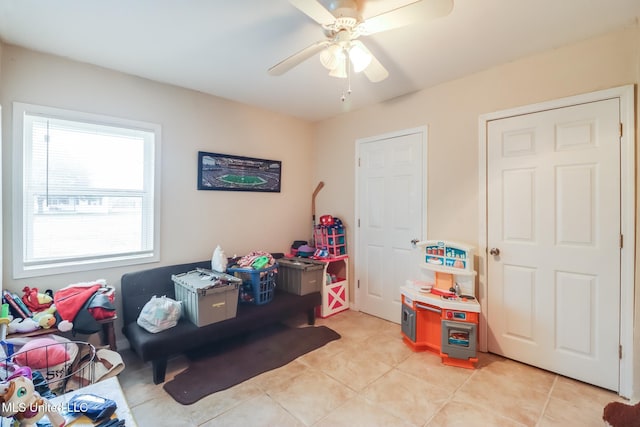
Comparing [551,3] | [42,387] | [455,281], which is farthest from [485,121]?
[42,387]

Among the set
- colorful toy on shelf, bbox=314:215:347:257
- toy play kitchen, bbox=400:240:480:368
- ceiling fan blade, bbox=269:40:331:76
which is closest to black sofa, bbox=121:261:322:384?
colorful toy on shelf, bbox=314:215:347:257

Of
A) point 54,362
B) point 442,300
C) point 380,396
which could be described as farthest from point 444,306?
point 54,362

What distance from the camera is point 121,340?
8.65 ft

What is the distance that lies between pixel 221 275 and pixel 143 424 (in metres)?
1.19

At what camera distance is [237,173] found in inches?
134

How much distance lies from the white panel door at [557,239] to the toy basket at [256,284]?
205 centimetres

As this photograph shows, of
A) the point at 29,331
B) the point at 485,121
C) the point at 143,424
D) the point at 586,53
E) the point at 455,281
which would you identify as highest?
the point at 586,53

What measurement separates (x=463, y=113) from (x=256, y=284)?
101 inches

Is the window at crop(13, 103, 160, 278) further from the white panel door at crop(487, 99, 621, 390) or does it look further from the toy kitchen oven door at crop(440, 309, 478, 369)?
the white panel door at crop(487, 99, 621, 390)

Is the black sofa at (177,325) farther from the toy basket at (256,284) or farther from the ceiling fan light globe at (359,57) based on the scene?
the ceiling fan light globe at (359,57)

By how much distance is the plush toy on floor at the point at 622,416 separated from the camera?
1.52m

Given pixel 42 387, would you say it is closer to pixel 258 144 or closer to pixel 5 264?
pixel 5 264

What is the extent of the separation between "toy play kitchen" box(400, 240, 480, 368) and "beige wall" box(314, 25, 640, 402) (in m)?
0.24

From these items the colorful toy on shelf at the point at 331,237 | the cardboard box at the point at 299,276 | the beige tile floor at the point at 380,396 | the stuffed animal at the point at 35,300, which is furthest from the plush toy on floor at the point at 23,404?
the colorful toy on shelf at the point at 331,237
